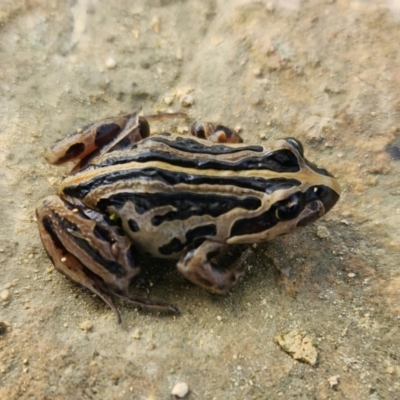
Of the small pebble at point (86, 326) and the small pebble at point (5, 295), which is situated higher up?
the small pebble at point (5, 295)

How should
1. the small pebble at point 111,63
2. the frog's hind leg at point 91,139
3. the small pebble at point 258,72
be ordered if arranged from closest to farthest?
the frog's hind leg at point 91,139
the small pebble at point 258,72
the small pebble at point 111,63

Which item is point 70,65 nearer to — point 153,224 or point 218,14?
point 218,14

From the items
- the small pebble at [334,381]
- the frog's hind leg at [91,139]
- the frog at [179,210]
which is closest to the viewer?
the small pebble at [334,381]

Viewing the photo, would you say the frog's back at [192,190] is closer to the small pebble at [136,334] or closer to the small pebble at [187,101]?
the small pebble at [136,334]

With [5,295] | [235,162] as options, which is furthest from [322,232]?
[5,295]

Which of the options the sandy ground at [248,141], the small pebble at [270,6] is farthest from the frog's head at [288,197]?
the small pebble at [270,6]
